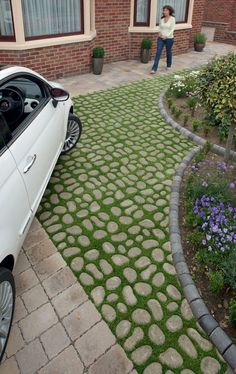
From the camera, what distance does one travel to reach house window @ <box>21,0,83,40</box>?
8148mm

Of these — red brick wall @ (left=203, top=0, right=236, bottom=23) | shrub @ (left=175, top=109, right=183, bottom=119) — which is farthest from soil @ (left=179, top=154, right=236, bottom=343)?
red brick wall @ (left=203, top=0, right=236, bottom=23)

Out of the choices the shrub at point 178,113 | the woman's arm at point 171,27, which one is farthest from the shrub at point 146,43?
the shrub at point 178,113

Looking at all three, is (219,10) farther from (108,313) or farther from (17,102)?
(108,313)

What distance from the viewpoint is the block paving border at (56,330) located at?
8.78 ft

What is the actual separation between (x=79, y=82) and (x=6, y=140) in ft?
21.7

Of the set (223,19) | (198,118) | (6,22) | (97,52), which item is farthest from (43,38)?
(223,19)

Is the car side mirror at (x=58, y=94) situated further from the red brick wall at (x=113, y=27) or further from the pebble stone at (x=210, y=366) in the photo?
the red brick wall at (x=113, y=27)

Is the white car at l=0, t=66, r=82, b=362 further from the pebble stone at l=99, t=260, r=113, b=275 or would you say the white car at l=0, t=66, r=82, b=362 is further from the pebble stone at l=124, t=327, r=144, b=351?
the pebble stone at l=124, t=327, r=144, b=351

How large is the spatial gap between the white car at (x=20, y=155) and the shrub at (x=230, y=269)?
2094mm

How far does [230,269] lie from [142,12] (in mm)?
10267

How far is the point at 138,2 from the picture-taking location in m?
10.6

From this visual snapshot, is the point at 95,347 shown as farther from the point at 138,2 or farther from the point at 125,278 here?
the point at 138,2

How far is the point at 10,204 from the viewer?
2703 millimetres

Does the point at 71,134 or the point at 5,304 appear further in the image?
the point at 71,134
